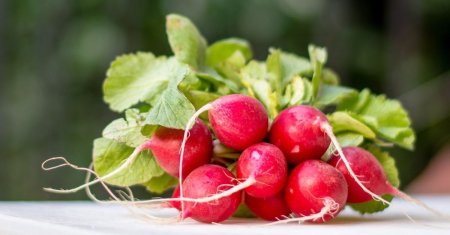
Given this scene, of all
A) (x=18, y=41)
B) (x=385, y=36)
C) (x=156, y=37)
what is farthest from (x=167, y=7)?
(x=385, y=36)

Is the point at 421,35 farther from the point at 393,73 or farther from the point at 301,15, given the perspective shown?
the point at 301,15

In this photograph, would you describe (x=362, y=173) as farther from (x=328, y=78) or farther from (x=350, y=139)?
(x=328, y=78)

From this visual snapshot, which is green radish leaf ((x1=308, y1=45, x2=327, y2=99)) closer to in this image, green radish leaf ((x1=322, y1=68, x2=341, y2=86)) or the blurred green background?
green radish leaf ((x1=322, y1=68, x2=341, y2=86))

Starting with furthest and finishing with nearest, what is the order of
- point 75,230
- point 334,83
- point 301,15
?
point 301,15 < point 334,83 < point 75,230

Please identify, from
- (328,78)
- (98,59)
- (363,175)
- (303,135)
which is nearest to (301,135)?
(303,135)

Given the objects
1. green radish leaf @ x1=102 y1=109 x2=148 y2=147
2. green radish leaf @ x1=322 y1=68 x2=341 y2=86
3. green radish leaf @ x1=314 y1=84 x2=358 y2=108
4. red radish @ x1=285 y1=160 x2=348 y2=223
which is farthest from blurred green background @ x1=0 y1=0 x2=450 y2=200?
red radish @ x1=285 y1=160 x2=348 y2=223
